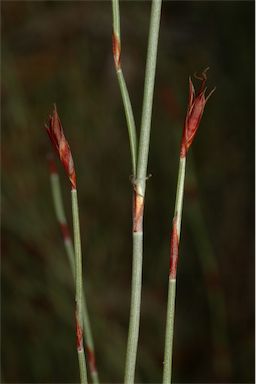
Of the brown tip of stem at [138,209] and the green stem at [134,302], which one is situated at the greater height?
the brown tip of stem at [138,209]

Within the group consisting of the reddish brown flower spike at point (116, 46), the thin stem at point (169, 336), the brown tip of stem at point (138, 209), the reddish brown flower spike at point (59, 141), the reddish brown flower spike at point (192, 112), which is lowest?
the thin stem at point (169, 336)

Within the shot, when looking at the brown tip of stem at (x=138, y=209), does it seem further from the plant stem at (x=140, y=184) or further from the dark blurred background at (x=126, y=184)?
the dark blurred background at (x=126, y=184)

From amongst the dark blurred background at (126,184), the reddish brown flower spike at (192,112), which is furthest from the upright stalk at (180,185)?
the dark blurred background at (126,184)

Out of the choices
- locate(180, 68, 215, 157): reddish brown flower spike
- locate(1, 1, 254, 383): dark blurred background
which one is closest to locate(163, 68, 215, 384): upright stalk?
locate(180, 68, 215, 157): reddish brown flower spike

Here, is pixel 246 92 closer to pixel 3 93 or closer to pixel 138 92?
pixel 138 92

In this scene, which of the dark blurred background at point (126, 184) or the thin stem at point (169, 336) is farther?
the dark blurred background at point (126, 184)

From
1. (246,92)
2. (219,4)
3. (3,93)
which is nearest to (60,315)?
(3,93)

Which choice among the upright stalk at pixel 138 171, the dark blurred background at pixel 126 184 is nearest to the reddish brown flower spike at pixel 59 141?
the upright stalk at pixel 138 171
